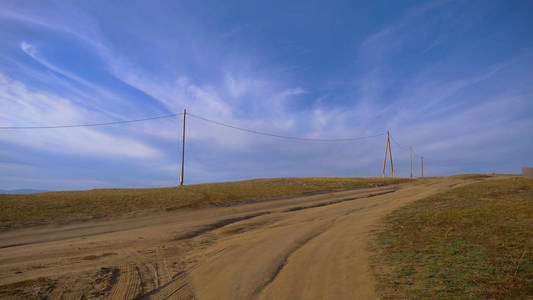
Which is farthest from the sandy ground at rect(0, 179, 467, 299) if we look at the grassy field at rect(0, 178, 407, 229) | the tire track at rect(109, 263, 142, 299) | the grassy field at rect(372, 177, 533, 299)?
the grassy field at rect(0, 178, 407, 229)

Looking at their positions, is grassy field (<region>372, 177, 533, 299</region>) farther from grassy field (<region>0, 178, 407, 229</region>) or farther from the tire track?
grassy field (<region>0, 178, 407, 229</region>)

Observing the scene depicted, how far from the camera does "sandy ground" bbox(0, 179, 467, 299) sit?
603cm

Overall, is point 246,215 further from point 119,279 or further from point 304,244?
point 119,279

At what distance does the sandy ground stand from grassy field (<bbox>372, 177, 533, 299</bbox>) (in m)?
0.63

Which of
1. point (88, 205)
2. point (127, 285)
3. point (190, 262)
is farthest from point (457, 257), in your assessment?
point (88, 205)

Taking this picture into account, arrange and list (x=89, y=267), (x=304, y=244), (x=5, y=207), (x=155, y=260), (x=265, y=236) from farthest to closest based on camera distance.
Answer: (x=5, y=207), (x=265, y=236), (x=304, y=244), (x=155, y=260), (x=89, y=267)

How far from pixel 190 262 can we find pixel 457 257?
24.2 feet

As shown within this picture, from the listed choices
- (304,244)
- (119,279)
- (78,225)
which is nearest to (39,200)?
(78,225)

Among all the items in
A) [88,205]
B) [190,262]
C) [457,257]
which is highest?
[457,257]

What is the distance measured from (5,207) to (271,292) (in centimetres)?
2197

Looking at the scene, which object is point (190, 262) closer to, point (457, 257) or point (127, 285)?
point (127, 285)

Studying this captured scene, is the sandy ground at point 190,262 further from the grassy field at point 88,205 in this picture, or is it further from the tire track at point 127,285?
the grassy field at point 88,205

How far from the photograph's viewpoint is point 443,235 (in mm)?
9000

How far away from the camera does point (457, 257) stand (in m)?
→ 6.73
